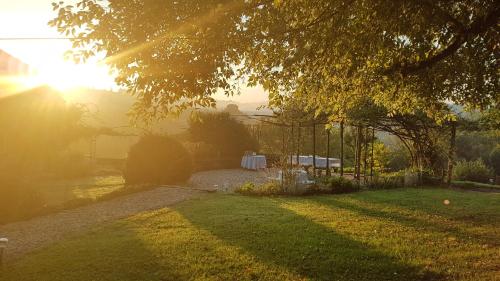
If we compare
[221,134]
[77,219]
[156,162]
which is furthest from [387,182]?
[221,134]

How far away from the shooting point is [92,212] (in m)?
10.9

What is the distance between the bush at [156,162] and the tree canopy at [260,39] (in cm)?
1097

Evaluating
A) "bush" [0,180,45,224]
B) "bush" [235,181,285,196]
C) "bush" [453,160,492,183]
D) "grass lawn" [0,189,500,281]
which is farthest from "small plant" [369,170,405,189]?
"bush" [0,180,45,224]

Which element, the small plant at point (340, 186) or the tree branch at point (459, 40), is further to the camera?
the small plant at point (340, 186)

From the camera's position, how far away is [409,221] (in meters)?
9.38

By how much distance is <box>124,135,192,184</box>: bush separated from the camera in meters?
17.0

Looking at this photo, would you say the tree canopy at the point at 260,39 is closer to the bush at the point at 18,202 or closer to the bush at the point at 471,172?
the bush at the point at 18,202

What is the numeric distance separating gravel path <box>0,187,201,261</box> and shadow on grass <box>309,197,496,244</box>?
4.86 meters

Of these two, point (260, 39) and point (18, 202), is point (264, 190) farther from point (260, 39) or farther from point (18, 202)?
point (260, 39)

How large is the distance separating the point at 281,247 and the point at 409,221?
3911 mm

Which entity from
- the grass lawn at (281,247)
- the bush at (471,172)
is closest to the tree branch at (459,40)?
the grass lawn at (281,247)

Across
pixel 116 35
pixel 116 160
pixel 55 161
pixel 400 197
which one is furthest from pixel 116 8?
pixel 116 160

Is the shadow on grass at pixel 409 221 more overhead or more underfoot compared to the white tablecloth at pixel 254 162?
more underfoot

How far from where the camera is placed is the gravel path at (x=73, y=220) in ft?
25.9
